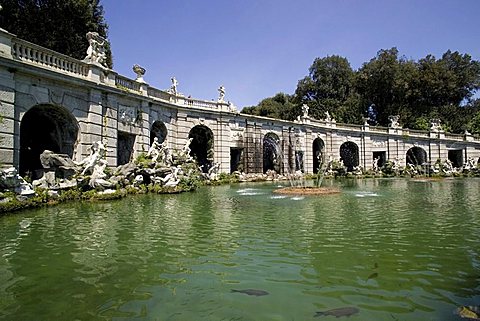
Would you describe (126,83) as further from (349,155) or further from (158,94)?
(349,155)

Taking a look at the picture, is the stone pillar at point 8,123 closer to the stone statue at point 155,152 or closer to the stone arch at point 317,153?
the stone statue at point 155,152

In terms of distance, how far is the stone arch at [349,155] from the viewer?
40219mm

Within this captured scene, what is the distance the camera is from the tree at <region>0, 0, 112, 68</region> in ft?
77.7

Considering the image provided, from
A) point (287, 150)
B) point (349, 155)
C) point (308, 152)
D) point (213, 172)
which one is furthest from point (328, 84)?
point (213, 172)

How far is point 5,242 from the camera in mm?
6281

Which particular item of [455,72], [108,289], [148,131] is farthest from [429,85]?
[108,289]

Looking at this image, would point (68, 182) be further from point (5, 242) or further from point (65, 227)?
point (5, 242)

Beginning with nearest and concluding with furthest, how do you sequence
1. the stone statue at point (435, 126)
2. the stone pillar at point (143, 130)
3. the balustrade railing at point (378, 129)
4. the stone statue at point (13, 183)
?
the stone statue at point (13, 183) → the stone pillar at point (143, 130) → the balustrade railing at point (378, 129) → the stone statue at point (435, 126)

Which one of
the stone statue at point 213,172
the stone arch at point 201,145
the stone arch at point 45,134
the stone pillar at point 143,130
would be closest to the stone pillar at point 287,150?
the stone arch at point 201,145

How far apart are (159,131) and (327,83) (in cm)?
3355

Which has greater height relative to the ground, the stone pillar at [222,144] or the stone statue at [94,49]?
the stone statue at [94,49]

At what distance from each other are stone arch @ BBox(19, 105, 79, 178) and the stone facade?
51mm

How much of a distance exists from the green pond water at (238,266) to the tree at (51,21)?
2127 centimetres

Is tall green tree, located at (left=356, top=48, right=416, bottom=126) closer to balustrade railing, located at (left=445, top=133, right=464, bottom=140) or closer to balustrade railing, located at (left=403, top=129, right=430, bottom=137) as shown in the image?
balustrade railing, located at (left=403, top=129, right=430, bottom=137)
